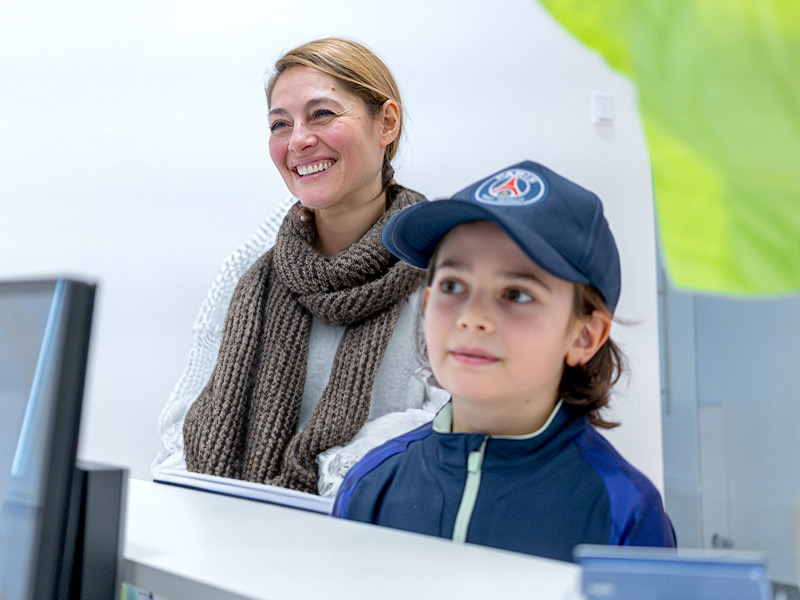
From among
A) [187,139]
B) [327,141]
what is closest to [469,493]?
[327,141]

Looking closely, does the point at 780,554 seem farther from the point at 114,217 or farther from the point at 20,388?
the point at 20,388

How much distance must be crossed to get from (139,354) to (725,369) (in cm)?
107

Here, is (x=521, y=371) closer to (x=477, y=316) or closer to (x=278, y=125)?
(x=477, y=316)

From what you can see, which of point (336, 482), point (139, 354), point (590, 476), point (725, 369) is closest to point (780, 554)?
point (725, 369)

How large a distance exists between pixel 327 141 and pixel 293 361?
309 mm

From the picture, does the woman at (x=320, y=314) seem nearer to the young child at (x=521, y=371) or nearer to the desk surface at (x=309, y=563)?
the young child at (x=521, y=371)

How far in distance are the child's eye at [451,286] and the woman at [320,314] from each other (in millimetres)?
480

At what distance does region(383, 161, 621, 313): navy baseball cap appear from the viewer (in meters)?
0.52

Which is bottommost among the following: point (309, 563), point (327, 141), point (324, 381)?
point (309, 563)

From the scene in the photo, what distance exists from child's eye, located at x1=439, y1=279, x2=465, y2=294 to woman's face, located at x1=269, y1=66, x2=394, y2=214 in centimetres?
60

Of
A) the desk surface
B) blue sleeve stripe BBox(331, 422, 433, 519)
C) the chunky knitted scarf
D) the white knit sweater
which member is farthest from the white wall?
the desk surface

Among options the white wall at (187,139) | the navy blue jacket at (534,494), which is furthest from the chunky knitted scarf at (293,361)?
the navy blue jacket at (534,494)

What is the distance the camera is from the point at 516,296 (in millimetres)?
Answer: 546

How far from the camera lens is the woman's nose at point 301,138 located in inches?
45.3
